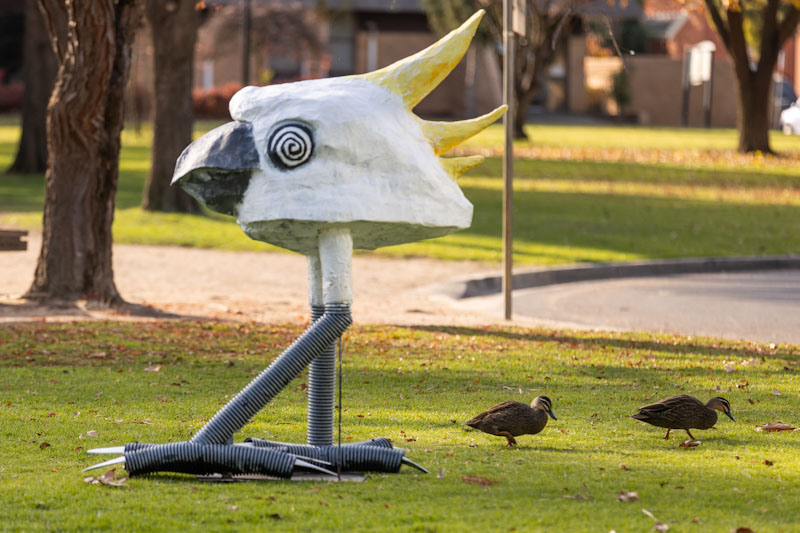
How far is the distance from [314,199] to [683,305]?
8.80 m

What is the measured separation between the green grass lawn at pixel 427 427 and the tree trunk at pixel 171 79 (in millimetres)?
9216

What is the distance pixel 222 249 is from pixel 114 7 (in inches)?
252

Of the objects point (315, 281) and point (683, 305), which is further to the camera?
point (683, 305)

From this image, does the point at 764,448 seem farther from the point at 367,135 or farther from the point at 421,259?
the point at 421,259

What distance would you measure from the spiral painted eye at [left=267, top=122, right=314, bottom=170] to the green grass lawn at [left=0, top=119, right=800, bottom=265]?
36.3 ft

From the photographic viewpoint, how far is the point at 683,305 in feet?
44.1

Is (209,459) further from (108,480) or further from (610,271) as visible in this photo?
(610,271)

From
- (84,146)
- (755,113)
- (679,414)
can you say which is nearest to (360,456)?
(679,414)

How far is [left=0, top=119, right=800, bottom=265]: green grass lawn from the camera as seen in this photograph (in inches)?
701

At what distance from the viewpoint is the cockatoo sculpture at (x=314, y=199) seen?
547cm

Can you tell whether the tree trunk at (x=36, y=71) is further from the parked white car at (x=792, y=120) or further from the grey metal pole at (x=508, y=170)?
the parked white car at (x=792, y=120)

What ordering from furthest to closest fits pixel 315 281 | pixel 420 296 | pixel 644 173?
pixel 644 173
pixel 420 296
pixel 315 281

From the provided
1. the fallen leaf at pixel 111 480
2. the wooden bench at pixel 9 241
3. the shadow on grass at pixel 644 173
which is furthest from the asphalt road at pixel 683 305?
the shadow on grass at pixel 644 173

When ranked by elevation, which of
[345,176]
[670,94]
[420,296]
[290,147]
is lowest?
[420,296]
